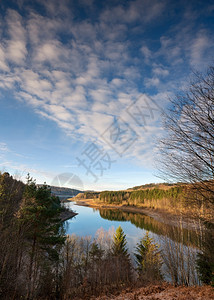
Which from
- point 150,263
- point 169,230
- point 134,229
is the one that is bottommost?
point 134,229

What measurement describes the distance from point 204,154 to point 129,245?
30.0 m

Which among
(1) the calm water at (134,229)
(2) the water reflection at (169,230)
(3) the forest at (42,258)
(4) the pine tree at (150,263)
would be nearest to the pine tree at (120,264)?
(3) the forest at (42,258)

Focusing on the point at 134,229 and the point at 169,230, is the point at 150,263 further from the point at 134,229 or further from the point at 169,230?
the point at 134,229

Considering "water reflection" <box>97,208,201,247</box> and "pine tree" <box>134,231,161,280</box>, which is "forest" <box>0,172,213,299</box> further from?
"water reflection" <box>97,208,201,247</box>

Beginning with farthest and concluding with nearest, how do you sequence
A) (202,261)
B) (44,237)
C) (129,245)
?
(129,245), (44,237), (202,261)

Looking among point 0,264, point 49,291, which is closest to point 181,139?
point 0,264

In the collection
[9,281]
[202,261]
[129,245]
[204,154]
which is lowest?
[129,245]

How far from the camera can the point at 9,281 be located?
835cm

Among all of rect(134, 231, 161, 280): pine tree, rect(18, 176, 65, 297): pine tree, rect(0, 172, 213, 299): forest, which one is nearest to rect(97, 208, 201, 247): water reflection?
rect(0, 172, 213, 299): forest

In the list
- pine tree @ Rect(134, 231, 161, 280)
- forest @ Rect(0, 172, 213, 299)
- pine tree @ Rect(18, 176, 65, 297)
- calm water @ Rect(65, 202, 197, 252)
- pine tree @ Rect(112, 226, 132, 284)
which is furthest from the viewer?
pine tree @ Rect(112, 226, 132, 284)

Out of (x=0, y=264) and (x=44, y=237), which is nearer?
(x=0, y=264)

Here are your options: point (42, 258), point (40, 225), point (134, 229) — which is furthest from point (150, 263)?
point (134, 229)

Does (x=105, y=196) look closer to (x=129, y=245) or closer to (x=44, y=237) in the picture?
(x=129, y=245)

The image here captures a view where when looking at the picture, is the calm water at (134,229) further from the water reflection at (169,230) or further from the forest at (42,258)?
the forest at (42,258)
